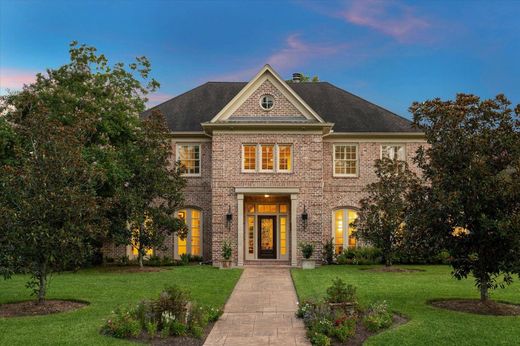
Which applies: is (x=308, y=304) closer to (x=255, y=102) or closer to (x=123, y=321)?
(x=123, y=321)

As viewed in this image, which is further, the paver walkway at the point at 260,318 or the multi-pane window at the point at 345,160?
the multi-pane window at the point at 345,160

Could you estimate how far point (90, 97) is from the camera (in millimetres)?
22469

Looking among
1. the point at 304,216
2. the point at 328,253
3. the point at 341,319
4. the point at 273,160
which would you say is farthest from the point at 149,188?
the point at 341,319

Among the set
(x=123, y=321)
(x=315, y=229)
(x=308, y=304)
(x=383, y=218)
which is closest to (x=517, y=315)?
(x=308, y=304)

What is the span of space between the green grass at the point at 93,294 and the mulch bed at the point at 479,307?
559 cm

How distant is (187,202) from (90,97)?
7.35m

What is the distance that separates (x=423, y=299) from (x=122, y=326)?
8039 millimetres

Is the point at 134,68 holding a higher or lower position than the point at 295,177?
higher

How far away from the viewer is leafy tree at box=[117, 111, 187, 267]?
73.3 feet

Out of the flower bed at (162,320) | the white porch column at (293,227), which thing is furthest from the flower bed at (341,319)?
the white porch column at (293,227)

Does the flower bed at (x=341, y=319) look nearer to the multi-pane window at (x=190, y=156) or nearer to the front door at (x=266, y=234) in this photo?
the front door at (x=266, y=234)

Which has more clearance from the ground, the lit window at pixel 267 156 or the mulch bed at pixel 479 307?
the lit window at pixel 267 156

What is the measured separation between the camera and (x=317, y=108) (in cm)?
2869

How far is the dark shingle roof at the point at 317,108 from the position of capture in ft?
89.3
